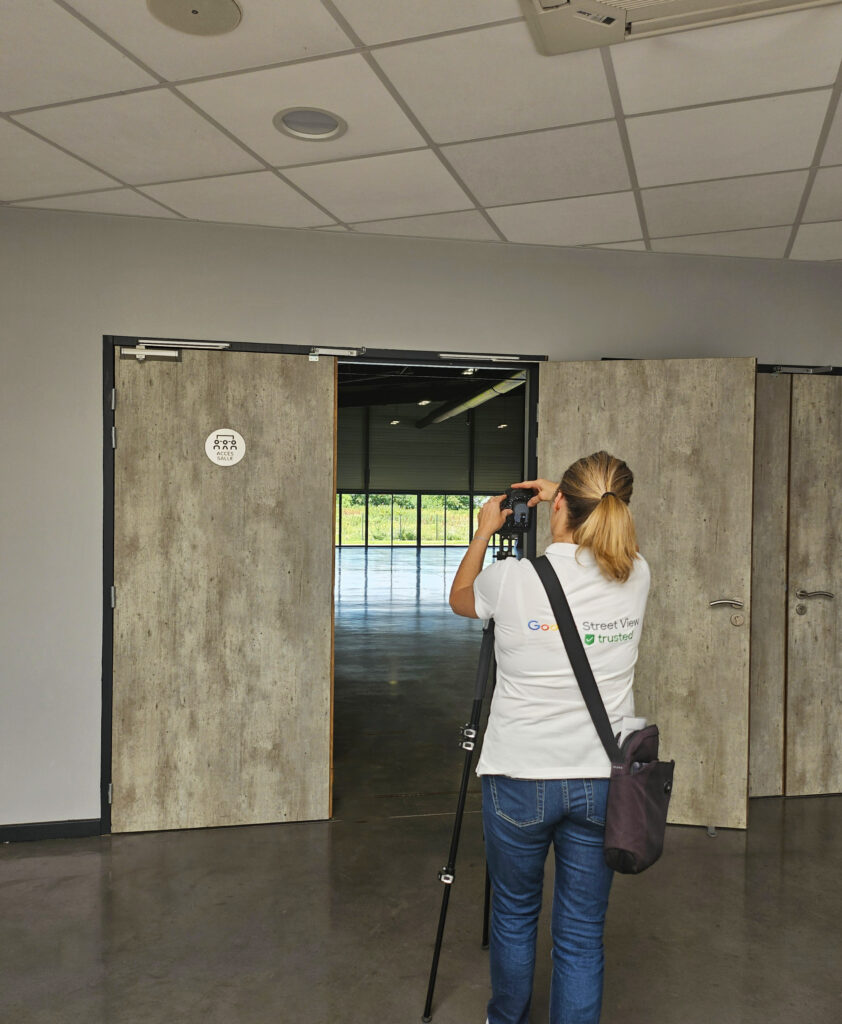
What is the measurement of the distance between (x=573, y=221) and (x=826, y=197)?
108 centimetres

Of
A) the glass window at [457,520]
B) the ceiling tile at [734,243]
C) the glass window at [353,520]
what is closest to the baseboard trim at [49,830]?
the ceiling tile at [734,243]

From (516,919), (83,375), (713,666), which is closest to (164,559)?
(83,375)

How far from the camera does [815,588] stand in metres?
4.20

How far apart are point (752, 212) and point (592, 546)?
2509mm

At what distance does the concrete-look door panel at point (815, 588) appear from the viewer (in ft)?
13.7

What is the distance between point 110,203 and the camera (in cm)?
346

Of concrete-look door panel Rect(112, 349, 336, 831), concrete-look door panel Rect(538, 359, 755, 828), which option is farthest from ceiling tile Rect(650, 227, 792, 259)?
concrete-look door panel Rect(112, 349, 336, 831)

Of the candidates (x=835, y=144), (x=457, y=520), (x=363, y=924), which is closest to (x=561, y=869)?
(x=363, y=924)

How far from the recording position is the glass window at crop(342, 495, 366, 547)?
69.6ft

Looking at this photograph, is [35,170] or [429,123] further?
[35,170]

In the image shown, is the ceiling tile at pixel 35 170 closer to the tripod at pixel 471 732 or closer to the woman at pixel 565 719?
the tripod at pixel 471 732

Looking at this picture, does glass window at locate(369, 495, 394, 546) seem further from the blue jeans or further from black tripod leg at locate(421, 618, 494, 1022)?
the blue jeans

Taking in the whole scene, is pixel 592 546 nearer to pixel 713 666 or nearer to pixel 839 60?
pixel 839 60

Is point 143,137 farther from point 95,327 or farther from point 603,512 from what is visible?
point 603,512
